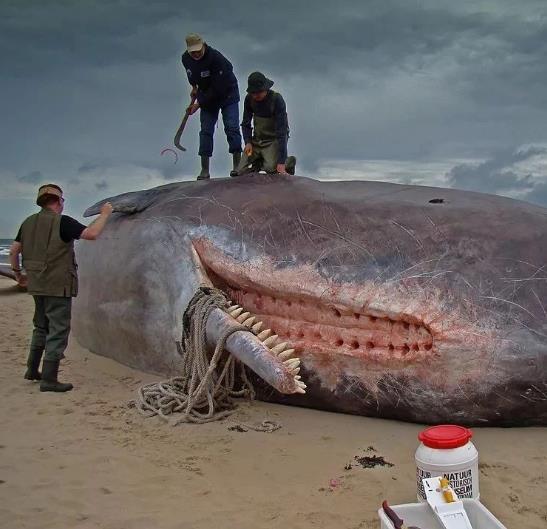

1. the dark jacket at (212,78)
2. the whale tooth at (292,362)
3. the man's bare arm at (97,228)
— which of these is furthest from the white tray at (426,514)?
the dark jacket at (212,78)

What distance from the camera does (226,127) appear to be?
7578 mm

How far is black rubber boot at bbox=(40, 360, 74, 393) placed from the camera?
5.55 meters

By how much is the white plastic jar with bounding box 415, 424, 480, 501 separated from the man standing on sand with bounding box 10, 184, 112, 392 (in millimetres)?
3270

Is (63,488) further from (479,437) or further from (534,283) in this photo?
(534,283)

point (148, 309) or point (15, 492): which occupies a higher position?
point (148, 309)

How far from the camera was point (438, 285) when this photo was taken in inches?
161

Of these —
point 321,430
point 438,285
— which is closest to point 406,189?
point 438,285

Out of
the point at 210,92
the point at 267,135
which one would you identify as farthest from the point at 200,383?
the point at 210,92

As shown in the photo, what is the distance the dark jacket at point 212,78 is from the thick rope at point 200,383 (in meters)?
3.32

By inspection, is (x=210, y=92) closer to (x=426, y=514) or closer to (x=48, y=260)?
(x=48, y=260)

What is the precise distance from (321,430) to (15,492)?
5.82 ft

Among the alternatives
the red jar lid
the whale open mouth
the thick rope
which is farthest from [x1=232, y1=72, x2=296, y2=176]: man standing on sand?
the red jar lid

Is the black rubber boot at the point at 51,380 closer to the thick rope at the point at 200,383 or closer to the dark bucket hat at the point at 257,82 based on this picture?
the thick rope at the point at 200,383

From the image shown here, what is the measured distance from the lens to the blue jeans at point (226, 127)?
295 inches
